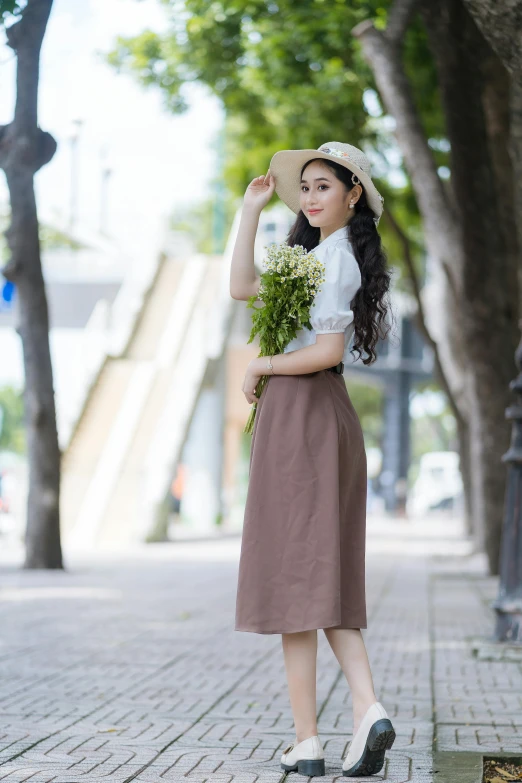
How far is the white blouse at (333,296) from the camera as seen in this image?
4199 mm

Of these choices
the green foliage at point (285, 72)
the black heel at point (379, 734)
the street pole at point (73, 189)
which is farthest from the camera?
the street pole at point (73, 189)

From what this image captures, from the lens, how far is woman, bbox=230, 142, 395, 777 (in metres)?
4.10

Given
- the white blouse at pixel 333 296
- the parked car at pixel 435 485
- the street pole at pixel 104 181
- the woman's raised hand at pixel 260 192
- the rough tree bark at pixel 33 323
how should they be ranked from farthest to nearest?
1. the parked car at pixel 435 485
2. the street pole at pixel 104 181
3. the rough tree bark at pixel 33 323
4. the woman's raised hand at pixel 260 192
5. the white blouse at pixel 333 296

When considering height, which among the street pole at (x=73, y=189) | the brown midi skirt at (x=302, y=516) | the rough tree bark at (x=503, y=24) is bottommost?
the brown midi skirt at (x=302, y=516)

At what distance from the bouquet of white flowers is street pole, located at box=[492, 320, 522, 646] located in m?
3.22

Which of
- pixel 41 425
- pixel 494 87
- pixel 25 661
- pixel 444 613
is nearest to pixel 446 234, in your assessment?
pixel 494 87

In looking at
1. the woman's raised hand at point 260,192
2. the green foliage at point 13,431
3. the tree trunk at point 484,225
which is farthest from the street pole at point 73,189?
the green foliage at point 13,431

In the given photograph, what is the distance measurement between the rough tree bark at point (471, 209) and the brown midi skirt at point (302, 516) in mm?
7265

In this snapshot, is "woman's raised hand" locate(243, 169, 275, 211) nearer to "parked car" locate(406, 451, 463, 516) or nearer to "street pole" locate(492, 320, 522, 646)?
"street pole" locate(492, 320, 522, 646)

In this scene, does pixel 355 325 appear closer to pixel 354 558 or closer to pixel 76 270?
pixel 354 558

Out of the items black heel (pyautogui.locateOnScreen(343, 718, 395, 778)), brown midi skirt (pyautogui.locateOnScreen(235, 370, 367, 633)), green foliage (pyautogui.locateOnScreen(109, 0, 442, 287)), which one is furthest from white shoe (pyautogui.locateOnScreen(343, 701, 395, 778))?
green foliage (pyautogui.locateOnScreen(109, 0, 442, 287))

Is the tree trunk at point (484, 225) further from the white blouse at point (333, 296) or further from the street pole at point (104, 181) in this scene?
the street pole at point (104, 181)

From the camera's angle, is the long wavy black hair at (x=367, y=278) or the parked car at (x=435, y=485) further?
the parked car at (x=435, y=485)

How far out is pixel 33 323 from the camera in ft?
43.7
